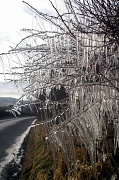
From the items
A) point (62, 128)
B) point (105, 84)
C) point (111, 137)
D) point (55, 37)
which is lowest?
point (111, 137)

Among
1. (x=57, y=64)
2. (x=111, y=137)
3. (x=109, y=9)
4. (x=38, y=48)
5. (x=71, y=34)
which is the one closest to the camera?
(x=109, y=9)

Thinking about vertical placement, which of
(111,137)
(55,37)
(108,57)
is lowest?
(111,137)

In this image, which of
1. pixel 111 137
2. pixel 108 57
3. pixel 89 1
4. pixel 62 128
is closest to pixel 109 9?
pixel 89 1

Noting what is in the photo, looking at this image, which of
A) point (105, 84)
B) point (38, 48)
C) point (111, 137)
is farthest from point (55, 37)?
point (111, 137)

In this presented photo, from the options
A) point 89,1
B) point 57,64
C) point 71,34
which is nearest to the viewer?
point 89,1

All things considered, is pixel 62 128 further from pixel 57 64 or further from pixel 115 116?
pixel 57 64

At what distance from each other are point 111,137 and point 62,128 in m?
1.77

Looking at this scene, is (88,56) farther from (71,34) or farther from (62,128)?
(62,128)

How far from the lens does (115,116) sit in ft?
13.5

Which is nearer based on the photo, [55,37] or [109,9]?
[109,9]

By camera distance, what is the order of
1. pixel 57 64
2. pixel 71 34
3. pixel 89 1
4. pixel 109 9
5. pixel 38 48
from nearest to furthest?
pixel 109 9 < pixel 89 1 < pixel 71 34 < pixel 57 64 < pixel 38 48

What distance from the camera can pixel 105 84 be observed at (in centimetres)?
402

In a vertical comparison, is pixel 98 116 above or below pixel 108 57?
below

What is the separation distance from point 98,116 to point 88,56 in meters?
0.79
